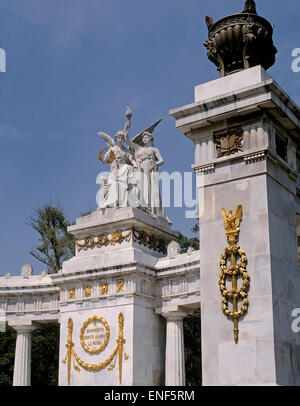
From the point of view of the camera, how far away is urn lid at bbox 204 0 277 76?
45.6ft

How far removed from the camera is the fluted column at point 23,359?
26.9 meters

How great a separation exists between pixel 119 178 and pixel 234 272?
14.1 meters

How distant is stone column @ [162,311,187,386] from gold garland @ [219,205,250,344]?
39.1 feet

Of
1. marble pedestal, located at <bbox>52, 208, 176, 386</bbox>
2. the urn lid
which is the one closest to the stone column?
marble pedestal, located at <bbox>52, 208, 176, 386</bbox>

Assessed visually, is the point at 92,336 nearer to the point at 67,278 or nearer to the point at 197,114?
the point at 67,278

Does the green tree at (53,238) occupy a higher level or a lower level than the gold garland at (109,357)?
higher

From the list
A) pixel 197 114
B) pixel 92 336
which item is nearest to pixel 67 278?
pixel 92 336

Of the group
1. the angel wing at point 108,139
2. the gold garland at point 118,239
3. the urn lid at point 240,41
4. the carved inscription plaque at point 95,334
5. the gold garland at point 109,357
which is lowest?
the gold garland at point 109,357

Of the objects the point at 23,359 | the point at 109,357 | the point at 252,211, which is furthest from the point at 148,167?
the point at 252,211

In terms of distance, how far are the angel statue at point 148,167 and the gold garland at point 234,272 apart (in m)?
13.3

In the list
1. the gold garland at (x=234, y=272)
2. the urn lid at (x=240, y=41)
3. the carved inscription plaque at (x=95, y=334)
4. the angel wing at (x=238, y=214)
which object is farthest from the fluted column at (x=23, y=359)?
the urn lid at (x=240, y=41)

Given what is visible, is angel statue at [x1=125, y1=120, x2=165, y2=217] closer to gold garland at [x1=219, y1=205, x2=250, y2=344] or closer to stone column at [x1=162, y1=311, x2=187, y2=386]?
stone column at [x1=162, y1=311, x2=187, y2=386]

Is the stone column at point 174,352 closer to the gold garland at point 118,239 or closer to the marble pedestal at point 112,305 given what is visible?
the marble pedestal at point 112,305

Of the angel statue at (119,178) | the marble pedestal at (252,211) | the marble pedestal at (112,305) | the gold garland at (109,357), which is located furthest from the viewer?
the angel statue at (119,178)
